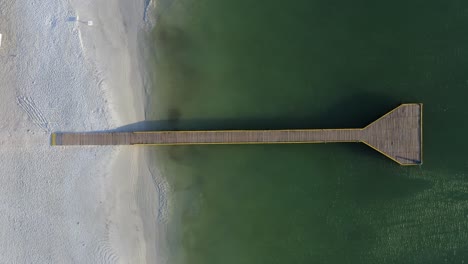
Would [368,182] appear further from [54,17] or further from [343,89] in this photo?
[54,17]

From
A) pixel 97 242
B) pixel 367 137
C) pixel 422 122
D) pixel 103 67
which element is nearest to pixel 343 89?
pixel 367 137

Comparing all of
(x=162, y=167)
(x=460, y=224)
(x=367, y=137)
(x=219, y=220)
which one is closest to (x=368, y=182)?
(x=367, y=137)

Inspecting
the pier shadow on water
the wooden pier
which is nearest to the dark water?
the pier shadow on water

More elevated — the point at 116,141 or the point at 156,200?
the point at 116,141

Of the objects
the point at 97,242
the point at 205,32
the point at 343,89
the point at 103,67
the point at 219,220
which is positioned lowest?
→ the point at 97,242

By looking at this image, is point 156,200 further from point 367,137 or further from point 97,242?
point 367,137

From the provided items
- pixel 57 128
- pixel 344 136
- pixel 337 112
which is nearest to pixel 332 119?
pixel 337 112
